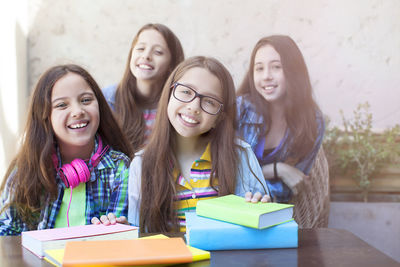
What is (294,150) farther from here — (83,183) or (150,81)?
(83,183)

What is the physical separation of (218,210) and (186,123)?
66 cm

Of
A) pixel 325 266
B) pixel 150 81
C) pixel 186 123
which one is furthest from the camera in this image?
pixel 150 81

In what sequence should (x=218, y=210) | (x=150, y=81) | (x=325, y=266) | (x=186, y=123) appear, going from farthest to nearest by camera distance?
(x=150, y=81)
(x=186, y=123)
(x=218, y=210)
(x=325, y=266)

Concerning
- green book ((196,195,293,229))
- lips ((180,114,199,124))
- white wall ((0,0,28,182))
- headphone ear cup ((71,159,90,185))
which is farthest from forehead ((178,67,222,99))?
white wall ((0,0,28,182))

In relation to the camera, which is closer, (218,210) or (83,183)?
(218,210)

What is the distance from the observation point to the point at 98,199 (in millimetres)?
1771

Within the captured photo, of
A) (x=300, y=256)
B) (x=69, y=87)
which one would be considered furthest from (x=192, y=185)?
(x=300, y=256)

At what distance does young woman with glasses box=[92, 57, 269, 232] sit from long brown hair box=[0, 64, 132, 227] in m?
0.24

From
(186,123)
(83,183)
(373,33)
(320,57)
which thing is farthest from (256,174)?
(373,33)

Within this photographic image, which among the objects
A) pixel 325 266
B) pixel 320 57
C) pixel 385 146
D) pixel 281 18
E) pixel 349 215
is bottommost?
pixel 349 215

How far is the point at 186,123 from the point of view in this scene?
175cm

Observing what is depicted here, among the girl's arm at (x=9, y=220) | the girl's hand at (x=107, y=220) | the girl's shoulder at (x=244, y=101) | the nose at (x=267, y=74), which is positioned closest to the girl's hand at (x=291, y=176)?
the girl's shoulder at (x=244, y=101)

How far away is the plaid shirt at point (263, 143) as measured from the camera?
2.53 meters

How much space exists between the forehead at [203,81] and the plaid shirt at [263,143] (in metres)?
0.73
